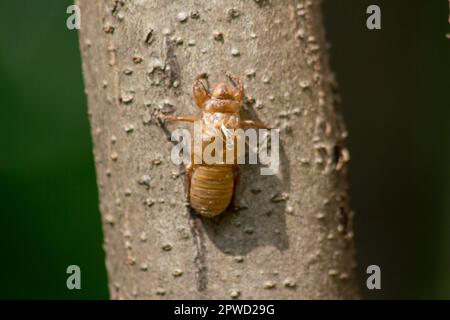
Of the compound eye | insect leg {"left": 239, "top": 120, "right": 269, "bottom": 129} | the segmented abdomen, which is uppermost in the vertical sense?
the compound eye

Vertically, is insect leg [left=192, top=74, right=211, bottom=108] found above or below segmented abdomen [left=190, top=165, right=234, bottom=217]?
above

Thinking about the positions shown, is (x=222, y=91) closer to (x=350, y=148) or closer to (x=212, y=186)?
(x=212, y=186)

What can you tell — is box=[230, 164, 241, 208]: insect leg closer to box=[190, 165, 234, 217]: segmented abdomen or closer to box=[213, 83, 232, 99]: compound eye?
box=[190, 165, 234, 217]: segmented abdomen

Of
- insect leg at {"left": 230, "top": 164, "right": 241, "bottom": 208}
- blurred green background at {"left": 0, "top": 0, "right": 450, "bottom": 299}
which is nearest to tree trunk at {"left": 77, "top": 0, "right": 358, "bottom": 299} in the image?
insect leg at {"left": 230, "top": 164, "right": 241, "bottom": 208}

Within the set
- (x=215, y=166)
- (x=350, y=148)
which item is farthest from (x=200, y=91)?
(x=350, y=148)
